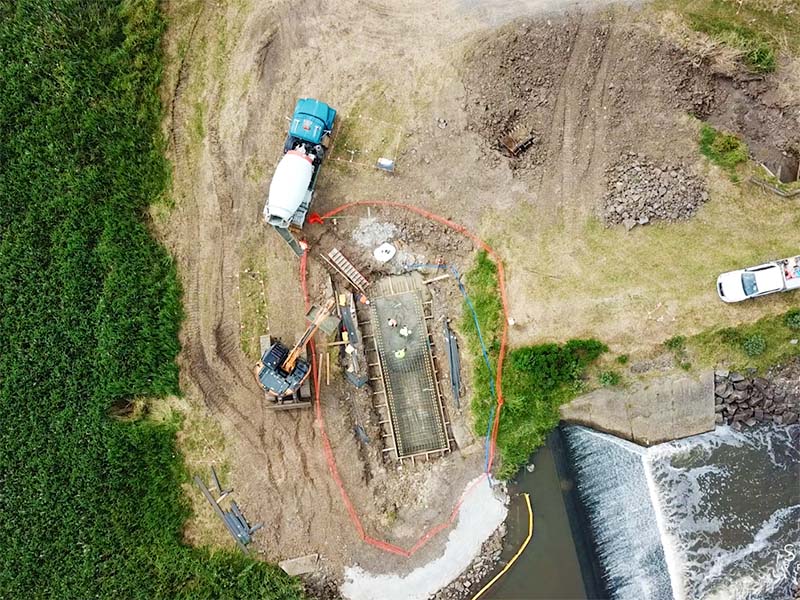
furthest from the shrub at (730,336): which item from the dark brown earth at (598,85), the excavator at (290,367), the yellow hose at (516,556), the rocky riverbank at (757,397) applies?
the excavator at (290,367)

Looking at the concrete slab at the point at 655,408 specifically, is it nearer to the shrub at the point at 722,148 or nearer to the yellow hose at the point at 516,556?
the yellow hose at the point at 516,556

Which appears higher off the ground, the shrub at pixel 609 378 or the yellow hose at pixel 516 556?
the shrub at pixel 609 378

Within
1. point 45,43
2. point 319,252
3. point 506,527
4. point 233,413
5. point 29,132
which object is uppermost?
point 45,43

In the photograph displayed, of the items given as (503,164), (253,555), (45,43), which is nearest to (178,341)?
(253,555)

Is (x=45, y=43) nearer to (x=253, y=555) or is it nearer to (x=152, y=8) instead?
(x=152, y=8)

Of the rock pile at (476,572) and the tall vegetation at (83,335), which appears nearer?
the tall vegetation at (83,335)

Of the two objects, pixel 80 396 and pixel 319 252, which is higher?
pixel 319 252

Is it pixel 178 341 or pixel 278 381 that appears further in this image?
pixel 178 341

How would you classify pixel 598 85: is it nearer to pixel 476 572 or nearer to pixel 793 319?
pixel 793 319
